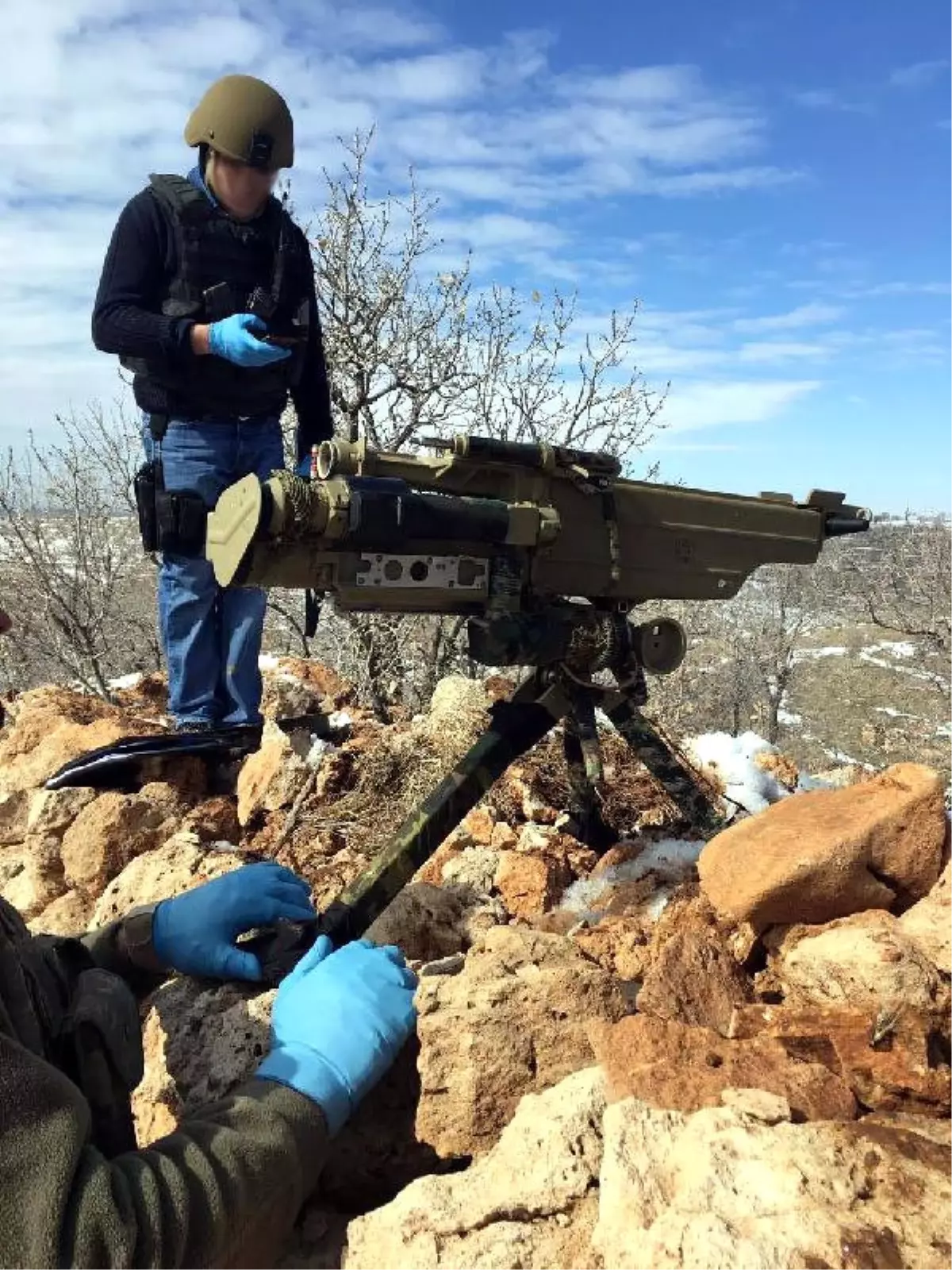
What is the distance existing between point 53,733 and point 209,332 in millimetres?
1927

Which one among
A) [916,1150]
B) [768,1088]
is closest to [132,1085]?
[768,1088]

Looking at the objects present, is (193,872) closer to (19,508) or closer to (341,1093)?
(341,1093)

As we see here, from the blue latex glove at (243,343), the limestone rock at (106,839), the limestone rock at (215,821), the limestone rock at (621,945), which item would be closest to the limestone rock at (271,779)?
the limestone rock at (215,821)

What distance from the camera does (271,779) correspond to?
3.66 m

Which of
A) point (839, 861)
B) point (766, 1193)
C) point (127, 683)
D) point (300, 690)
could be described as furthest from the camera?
point (127, 683)

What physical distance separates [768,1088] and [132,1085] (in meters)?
1.10

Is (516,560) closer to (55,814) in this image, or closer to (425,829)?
(425,829)

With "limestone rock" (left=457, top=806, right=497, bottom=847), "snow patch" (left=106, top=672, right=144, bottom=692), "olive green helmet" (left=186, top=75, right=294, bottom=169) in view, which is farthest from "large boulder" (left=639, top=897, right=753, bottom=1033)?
"snow patch" (left=106, top=672, right=144, bottom=692)

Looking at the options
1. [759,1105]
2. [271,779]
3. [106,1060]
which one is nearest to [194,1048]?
[106,1060]

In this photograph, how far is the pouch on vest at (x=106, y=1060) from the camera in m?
1.60

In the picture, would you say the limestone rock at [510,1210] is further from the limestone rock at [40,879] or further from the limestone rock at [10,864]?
the limestone rock at [10,864]

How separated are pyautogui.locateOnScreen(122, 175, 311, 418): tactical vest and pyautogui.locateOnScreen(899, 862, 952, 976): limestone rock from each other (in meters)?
2.98

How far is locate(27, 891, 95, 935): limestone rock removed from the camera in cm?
308

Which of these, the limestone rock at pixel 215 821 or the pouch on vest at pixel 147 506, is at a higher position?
the pouch on vest at pixel 147 506
